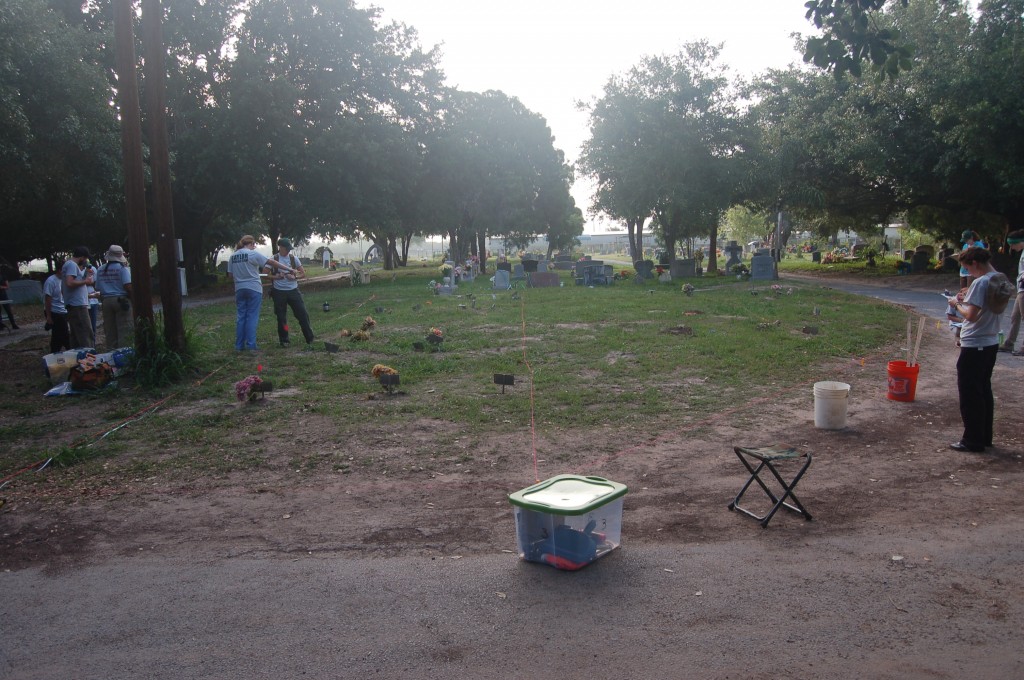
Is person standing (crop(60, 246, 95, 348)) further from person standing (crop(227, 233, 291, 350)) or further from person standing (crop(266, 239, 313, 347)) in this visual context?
person standing (crop(266, 239, 313, 347))

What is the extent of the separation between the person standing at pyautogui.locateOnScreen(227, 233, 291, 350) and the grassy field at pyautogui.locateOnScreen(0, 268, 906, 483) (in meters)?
0.38

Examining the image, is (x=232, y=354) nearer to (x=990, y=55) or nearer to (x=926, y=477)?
(x=926, y=477)

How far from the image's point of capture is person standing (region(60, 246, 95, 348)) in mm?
11047

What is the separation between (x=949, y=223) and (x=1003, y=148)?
12.8 metres

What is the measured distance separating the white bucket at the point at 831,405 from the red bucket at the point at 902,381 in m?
1.53

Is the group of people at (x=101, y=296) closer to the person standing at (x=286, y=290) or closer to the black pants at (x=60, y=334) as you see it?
the black pants at (x=60, y=334)

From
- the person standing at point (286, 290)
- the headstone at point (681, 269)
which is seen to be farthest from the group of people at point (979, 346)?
the headstone at point (681, 269)

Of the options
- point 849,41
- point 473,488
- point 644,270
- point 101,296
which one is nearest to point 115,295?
point 101,296

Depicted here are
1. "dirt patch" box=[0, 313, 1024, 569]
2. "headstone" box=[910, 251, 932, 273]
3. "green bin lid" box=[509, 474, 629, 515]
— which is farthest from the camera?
"headstone" box=[910, 251, 932, 273]

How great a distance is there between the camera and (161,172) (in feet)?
31.2

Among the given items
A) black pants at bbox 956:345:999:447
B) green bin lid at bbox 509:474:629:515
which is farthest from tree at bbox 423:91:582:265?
green bin lid at bbox 509:474:629:515

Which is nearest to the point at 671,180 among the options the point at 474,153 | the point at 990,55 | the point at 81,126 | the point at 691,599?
the point at 990,55

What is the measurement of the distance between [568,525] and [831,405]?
4014 mm

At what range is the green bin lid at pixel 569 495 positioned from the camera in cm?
397
